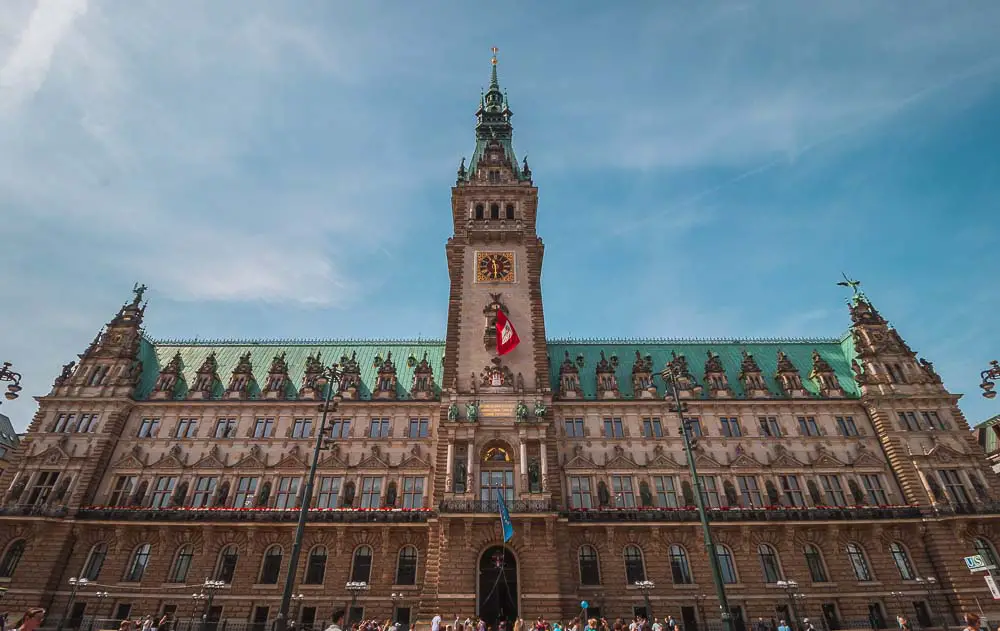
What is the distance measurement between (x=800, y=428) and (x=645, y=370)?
1391cm

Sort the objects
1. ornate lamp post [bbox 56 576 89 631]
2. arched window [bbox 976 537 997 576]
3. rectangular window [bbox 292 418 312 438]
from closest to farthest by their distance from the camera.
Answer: ornate lamp post [bbox 56 576 89 631] < arched window [bbox 976 537 997 576] < rectangular window [bbox 292 418 312 438]

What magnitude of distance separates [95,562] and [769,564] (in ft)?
170

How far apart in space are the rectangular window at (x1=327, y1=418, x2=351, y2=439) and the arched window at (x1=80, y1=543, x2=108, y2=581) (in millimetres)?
18679

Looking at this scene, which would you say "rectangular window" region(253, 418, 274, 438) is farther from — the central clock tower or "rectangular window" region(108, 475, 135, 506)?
the central clock tower

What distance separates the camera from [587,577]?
38625 mm

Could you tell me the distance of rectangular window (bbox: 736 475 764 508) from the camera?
41.7m

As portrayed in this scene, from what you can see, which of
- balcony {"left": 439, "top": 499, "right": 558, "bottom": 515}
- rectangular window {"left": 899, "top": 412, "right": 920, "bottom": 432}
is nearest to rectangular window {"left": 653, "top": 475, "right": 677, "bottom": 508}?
balcony {"left": 439, "top": 499, "right": 558, "bottom": 515}

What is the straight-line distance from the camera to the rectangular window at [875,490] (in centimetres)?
4181

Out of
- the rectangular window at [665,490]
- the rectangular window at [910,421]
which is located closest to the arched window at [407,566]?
the rectangular window at [665,490]

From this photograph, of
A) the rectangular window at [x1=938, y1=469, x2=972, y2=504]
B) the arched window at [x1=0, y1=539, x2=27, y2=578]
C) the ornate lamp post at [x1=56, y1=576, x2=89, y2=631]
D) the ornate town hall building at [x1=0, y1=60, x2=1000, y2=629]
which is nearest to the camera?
the ornate lamp post at [x1=56, y1=576, x2=89, y2=631]

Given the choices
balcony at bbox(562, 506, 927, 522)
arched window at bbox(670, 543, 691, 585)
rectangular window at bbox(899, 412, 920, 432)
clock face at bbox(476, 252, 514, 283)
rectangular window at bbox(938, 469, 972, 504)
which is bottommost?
arched window at bbox(670, 543, 691, 585)

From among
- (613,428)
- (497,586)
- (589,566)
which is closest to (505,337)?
(613,428)

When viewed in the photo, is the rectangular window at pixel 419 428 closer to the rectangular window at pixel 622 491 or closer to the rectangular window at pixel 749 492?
the rectangular window at pixel 622 491

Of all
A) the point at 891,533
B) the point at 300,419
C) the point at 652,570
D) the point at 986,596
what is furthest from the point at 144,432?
the point at 986,596
